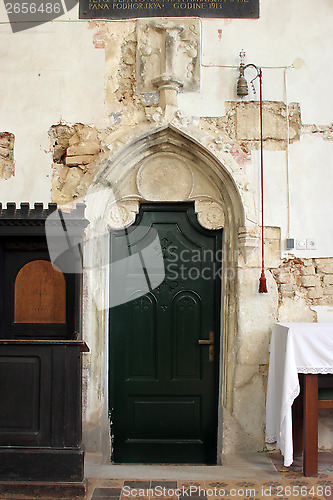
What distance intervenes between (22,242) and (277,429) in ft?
7.96

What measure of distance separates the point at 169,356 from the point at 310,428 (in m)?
1.41

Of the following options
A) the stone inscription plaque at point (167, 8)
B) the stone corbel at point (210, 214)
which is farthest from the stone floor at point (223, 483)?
the stone inscription plaque at point (167, 8)

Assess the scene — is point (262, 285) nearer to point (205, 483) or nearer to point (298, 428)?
point (298, 428)

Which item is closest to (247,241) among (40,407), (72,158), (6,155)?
(72,158)

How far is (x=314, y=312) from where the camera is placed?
14.8 ft

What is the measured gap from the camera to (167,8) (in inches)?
183

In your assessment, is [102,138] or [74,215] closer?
[74,215]

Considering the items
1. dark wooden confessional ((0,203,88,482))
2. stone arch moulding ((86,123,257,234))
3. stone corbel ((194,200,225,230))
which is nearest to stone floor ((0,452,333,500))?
dark wooden confessional ((0,203,88,482))

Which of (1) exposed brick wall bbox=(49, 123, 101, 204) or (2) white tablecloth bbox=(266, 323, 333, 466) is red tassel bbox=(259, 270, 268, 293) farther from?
(1) exposed brick wall bbox=(49, 123, 101, 204)

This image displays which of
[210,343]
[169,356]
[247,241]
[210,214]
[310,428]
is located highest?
[210,214]

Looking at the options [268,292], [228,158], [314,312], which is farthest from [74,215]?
[314,312]

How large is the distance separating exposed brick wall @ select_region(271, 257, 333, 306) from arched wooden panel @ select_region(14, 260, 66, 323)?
1.81 metres

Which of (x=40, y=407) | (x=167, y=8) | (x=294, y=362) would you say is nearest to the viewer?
(x=40, y=407)

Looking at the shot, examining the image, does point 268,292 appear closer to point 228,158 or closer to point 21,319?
point 228,158
